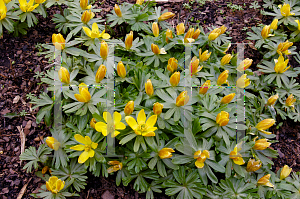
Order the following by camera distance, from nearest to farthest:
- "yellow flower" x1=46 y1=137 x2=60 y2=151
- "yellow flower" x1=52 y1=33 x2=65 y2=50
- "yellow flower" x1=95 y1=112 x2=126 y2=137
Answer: "yellow flower" x1=95 y1=112 x2=126 y2=137, "yellow flower" x1=46 y1=137 x2=60 y2=151, "yellow flower" x1=52 y1=33 x2=65 y2=50

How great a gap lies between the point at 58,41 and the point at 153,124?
143 centimetres

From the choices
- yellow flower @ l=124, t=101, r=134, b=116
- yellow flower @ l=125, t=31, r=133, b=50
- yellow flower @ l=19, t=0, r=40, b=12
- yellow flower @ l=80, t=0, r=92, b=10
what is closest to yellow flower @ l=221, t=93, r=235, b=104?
yellow flower @ l=124, t=101, r=134, b=116

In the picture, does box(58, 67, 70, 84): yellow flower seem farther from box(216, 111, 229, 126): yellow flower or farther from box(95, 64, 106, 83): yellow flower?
box(216, 111, 229, 126): yellow flower

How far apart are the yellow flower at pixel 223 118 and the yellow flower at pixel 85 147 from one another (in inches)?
47.0

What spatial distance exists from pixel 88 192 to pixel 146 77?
1376 mm

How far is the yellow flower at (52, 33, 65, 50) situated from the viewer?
2.61 meters

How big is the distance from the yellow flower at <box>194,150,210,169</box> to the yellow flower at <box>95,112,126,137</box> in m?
0.72

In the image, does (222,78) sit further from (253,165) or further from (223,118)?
(253,165)

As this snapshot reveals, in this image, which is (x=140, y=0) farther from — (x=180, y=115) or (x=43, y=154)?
(x=43, y=154)

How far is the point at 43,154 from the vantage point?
2438 mm

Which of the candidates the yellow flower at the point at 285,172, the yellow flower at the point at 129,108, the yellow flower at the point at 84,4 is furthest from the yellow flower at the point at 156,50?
the yellow flower at the point at 285,172

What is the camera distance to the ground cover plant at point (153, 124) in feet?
7.41

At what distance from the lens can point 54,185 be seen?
2.24m

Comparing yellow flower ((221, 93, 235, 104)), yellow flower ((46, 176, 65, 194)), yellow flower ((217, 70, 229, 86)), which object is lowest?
yellow flower ((46, 176, 65, 194))
